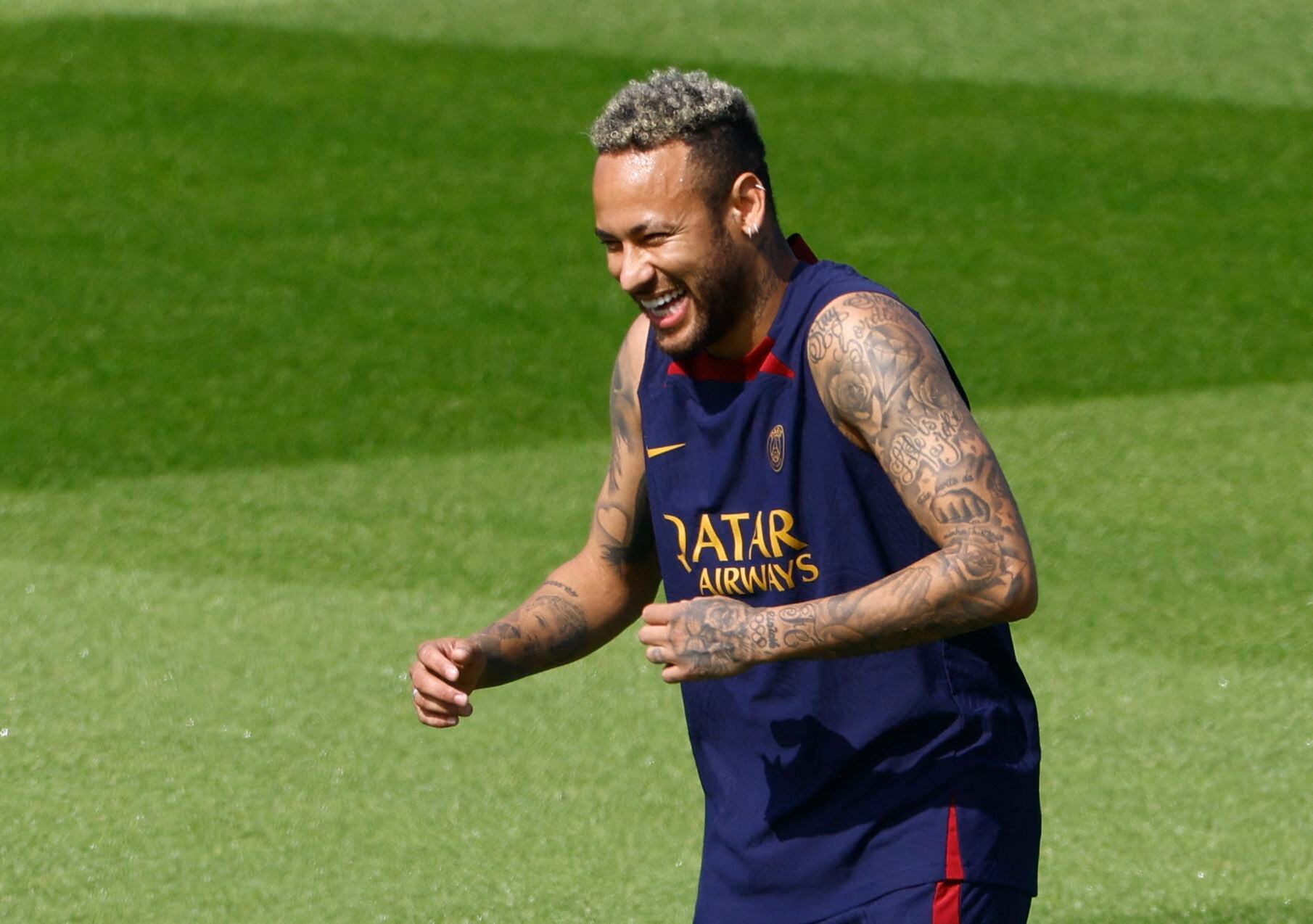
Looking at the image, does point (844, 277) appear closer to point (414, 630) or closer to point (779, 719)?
point (779, 719)

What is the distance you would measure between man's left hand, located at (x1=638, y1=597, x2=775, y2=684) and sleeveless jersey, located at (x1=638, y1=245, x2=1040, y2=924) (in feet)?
0.80

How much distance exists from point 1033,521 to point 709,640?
6.66m

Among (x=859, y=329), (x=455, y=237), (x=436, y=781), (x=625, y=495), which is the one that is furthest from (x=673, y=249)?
(x=455, y=237)

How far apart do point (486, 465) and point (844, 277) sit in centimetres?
747

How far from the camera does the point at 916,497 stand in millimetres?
3307

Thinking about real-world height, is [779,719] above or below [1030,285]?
above

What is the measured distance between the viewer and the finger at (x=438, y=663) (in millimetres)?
3713

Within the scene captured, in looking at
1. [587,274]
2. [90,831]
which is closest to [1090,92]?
[587,274]

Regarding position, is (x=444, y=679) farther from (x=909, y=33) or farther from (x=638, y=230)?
(x=909, y=33)

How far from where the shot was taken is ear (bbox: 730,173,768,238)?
11.7ft

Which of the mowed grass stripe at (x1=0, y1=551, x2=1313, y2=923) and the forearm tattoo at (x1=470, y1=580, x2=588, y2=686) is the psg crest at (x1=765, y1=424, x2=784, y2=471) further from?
the mowed grass stripe at (x1=0, y1=551, x2=1313, y2=923)

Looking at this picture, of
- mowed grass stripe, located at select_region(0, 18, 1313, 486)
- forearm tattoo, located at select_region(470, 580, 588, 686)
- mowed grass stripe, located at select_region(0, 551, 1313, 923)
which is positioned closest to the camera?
forearm tattoo, located at select_region(470, 580, 588, 686)

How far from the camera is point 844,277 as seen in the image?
3.51m

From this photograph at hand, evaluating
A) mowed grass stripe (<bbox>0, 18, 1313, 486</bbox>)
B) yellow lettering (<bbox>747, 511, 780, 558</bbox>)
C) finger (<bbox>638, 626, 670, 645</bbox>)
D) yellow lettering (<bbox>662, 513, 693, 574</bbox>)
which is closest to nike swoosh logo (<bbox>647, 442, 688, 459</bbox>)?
yellow lettering (<bbox>662, 513, 693, 574</bbox>)
